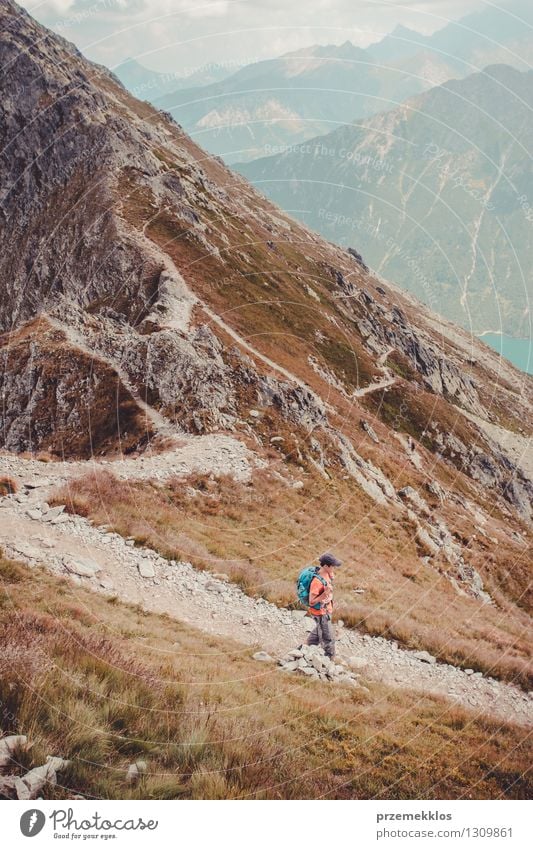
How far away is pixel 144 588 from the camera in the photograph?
15844 mm

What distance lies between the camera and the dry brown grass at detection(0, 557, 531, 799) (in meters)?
6.40

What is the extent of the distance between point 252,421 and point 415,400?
8694 centimetres

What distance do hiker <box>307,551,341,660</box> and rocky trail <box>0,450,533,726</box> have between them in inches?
25.0

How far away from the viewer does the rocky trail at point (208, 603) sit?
563 inches

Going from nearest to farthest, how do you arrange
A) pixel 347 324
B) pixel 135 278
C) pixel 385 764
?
pixel 385 764
pixel 135 278
pixel 347 324

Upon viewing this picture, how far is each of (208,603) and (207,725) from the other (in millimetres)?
8851

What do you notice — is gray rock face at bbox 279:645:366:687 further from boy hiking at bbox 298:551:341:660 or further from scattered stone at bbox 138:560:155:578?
scattered stone at bbox 138:560:155:578

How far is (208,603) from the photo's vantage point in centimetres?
1611

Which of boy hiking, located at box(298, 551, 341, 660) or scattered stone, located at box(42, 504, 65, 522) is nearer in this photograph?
boy hiking, located at box(298, 551, 341, 660)

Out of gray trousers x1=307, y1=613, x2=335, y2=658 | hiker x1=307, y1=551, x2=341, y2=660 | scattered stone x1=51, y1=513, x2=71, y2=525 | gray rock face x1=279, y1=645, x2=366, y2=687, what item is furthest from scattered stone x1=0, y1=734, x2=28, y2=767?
scattered stone x1=51, y1=513, x2=71, y2=525

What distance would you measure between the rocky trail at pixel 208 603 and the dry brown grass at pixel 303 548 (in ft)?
2.17

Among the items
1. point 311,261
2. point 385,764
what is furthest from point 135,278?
point 311,261

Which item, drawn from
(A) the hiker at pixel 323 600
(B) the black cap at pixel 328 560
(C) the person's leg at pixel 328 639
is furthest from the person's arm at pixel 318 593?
(C) the person's leg at pixel 328 639

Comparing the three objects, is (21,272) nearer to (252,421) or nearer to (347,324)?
(252,421)
